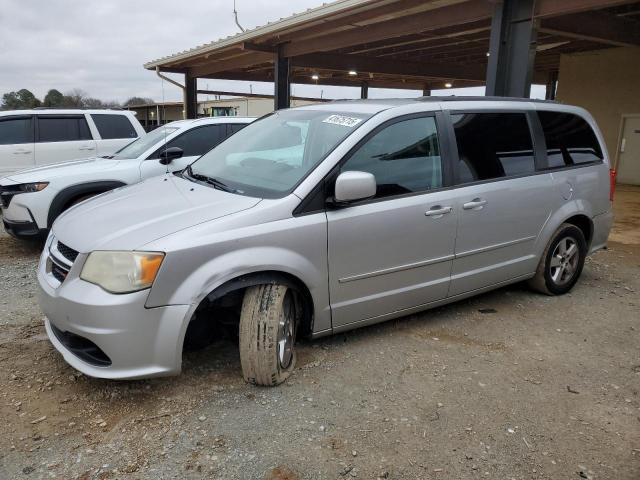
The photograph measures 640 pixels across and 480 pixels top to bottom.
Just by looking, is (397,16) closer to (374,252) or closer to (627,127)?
(374,252)

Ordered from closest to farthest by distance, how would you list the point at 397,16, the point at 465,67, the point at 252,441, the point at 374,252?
the point at 252,441 < the point at 374,252 < the point at 397,16 < the point at 465,67

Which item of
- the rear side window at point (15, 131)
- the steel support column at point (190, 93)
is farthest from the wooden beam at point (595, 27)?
the steel support column at point (190, 93)

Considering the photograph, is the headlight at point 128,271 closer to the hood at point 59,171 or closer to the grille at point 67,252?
the grille at point 67,252

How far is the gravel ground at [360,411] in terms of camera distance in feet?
8.13

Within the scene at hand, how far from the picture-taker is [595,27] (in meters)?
8.79

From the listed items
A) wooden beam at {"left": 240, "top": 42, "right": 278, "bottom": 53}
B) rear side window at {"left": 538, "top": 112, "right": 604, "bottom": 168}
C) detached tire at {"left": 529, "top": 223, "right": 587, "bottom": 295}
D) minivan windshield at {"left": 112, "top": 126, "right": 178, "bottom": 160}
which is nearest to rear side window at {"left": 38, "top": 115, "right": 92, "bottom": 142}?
minivan windshield at {"left": 112, "top": 126, "right": 178, "bottom": 160}

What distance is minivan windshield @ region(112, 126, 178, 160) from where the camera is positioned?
675cm

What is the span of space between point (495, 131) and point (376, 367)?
2.16 m

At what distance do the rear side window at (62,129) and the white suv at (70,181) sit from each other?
2358mm

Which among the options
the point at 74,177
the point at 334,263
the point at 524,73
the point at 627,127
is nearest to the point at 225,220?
the point at 334,263

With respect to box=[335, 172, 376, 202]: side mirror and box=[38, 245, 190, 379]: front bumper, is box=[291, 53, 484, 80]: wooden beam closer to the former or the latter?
box=[335, 172, 376, 202]: side mirror

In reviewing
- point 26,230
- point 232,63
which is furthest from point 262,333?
point 232,63

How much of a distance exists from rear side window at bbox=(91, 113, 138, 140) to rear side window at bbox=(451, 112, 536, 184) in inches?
259

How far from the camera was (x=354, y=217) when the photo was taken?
3.29m
